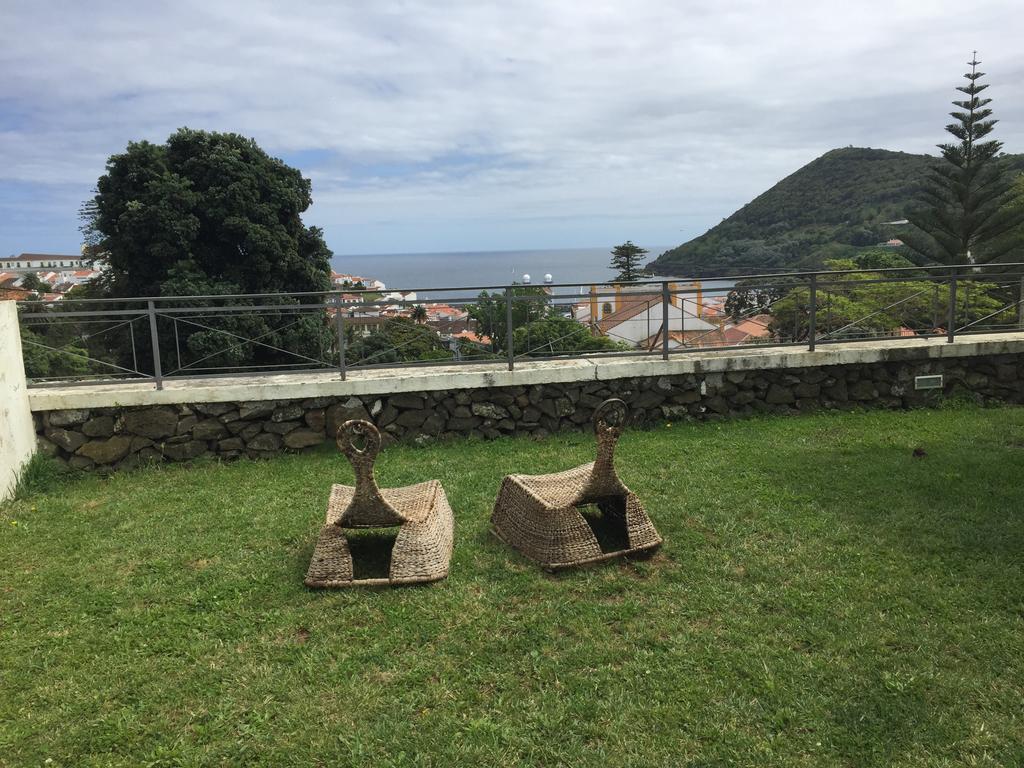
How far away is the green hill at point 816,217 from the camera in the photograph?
1099 inches

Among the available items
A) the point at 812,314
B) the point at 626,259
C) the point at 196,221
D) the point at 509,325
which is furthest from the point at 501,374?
the point at 626,259

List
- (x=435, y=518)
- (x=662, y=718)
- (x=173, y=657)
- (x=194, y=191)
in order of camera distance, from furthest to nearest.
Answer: (x=194, y=191) → (x=435, y=518) → (x=173, y=657) → (x=662, y=718)

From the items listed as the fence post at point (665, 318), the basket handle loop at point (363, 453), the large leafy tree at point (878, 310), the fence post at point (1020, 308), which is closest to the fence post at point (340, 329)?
the basket handle loop at point (363, 453)

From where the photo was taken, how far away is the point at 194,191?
12.3m

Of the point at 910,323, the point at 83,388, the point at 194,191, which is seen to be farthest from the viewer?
the point at 194,191

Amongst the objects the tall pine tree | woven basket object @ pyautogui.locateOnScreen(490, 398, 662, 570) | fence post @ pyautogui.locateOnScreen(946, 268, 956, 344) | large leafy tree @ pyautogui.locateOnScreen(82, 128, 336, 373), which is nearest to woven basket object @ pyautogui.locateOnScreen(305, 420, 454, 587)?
woven basket object @ pyautogui.locateOnScreen(490, 398, 662, 570)

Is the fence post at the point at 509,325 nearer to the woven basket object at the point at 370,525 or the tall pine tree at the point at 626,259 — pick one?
the woven basket object at the point at 370,525

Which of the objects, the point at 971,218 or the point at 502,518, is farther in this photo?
the point at 971,218

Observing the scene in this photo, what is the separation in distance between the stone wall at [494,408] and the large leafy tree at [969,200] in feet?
43.2

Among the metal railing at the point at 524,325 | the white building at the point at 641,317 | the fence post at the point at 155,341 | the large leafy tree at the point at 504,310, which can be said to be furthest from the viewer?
the white building at the point at 641,317

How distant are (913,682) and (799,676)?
0.39 metres

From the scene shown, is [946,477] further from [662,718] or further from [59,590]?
[59,590]

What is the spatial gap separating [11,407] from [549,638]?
14.5ft

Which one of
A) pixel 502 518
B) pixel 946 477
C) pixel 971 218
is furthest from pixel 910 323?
pixel 971 218
